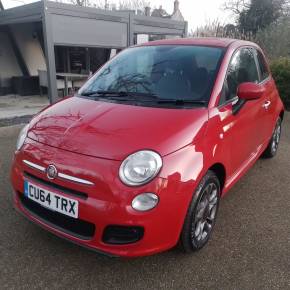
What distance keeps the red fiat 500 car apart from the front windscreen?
1 centimetres

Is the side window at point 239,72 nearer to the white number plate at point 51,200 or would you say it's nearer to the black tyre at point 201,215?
the black tyre at point 201,215

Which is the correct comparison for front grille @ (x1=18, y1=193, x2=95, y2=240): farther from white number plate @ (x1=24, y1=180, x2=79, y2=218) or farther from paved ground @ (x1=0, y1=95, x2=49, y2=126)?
paved ground @ (x1=0, y1=95, x2=49, y2=126)

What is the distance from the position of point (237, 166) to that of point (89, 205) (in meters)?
1.65

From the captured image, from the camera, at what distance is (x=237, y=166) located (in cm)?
321

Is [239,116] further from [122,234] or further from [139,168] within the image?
[122,234]

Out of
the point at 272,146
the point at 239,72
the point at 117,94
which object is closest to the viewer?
the point at 117,94

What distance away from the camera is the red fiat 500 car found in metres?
2.13

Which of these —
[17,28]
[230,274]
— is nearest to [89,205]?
[230,274]

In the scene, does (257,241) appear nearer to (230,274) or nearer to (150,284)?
(230,274)

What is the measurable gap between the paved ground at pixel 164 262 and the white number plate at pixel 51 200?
0.49 meters

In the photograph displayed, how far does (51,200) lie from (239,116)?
1.82m

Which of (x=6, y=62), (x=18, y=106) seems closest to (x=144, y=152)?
(x=18, y=106)

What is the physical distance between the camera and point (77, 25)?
25.8 feet

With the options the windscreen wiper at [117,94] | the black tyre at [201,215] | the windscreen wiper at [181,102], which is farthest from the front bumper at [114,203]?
the windscreen wiper at [117,94]
